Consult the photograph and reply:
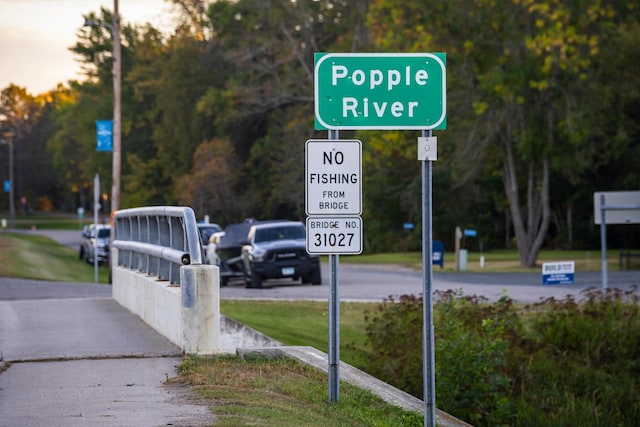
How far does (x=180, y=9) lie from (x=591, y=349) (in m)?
64.4

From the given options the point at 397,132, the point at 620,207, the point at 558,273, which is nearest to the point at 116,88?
the point at 397,132

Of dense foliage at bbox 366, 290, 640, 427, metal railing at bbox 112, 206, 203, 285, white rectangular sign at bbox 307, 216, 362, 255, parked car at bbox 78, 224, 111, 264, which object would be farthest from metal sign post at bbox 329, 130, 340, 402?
parked car at bbox 78, 224, 111, 264

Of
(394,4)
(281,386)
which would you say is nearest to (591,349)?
(281,386)

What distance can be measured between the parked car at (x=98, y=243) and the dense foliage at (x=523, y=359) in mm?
27761

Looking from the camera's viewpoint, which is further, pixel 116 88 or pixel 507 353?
pixel 116 88

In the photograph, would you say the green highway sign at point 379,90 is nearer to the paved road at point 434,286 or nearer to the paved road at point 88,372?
the paved road at point 88,372

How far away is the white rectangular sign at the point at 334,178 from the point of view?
925 cm

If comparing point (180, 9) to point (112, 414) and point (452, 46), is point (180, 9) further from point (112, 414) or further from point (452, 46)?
point (112, 414)

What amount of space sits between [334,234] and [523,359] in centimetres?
928

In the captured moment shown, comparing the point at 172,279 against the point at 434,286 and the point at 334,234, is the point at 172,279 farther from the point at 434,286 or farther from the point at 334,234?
the point at 434,286

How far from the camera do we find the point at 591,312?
19.8 metres

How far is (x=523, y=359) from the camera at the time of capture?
1788 centimetres

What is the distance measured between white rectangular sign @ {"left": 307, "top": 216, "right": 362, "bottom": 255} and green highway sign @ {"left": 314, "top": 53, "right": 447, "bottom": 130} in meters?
0.76

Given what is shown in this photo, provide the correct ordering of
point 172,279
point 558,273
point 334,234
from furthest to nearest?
1. point 558,273
2. point 172,279
3. point 334,234
